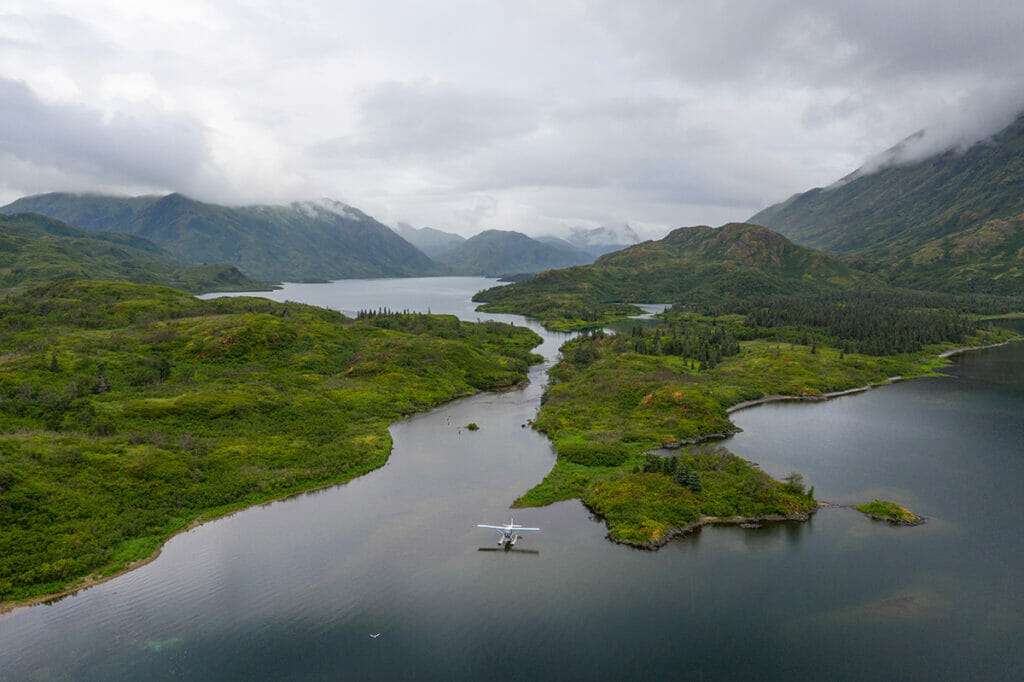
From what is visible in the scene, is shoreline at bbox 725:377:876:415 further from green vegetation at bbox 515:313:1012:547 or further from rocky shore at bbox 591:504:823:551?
rocky shore at bbox 591:504:823:551

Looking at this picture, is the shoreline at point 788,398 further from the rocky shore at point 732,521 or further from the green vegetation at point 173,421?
the green vegetation at point 173,421

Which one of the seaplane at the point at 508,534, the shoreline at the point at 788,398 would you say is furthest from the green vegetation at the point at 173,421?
the shoreline at the point at 788,398

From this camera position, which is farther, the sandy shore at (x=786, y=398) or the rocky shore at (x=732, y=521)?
the sandy shore at (x=786, y=398)

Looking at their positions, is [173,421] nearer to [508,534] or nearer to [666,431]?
[508,534]

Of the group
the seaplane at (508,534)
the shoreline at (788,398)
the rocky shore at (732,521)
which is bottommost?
the seaplane at (508,534)

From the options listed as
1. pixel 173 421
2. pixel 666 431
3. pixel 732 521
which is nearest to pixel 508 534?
pixel 732 521

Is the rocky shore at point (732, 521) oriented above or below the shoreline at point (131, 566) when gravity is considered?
above

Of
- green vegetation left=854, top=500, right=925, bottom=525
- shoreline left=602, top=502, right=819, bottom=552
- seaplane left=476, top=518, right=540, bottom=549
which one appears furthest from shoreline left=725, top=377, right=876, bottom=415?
seaplane left=476, top=518, right=540, bottom=549
